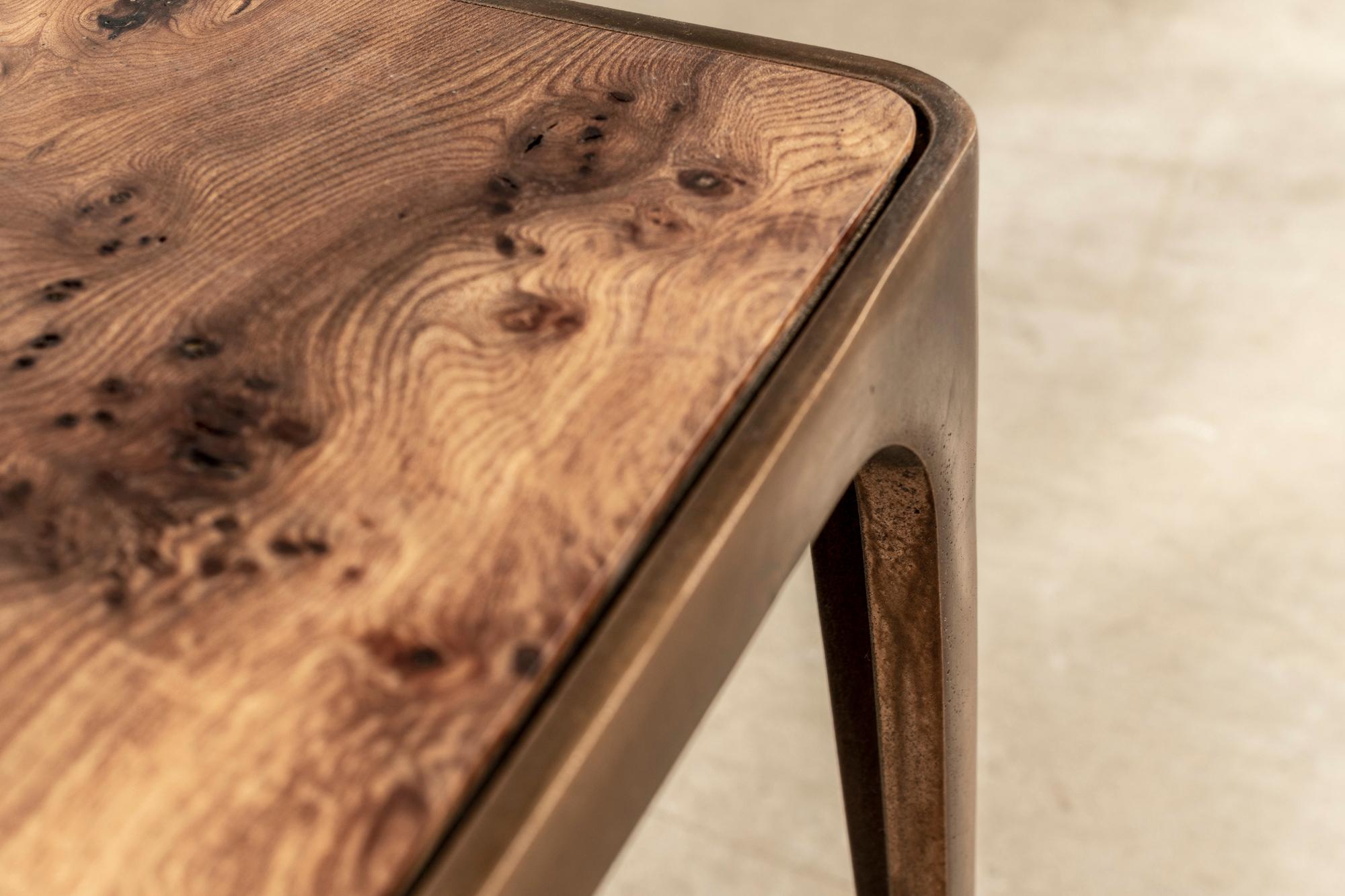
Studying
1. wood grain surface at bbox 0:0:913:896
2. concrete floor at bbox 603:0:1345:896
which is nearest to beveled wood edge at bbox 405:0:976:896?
wood grain surface at bbox 0:0:913:896

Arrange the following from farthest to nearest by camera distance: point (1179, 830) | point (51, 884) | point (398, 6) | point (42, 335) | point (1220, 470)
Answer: point (1220, 470) → point (1179, 830) → point (398, 6) → point (42, 335) → point (51, 884)

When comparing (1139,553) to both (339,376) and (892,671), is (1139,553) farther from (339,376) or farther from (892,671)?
(339,376)

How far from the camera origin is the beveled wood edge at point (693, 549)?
0.27 meters

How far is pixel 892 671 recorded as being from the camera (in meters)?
0.58

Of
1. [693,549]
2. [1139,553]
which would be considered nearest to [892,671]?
[693,549]

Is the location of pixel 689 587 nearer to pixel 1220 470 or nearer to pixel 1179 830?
pixel 1179 830

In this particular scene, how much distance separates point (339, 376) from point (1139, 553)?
0.78 metres

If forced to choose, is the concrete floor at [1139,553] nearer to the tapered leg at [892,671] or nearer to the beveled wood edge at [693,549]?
the tapered leg at [892,671]

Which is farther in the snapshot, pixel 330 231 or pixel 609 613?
Answer: pixel 330 231

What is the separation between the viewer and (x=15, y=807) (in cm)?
27

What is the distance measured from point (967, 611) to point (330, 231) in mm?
333

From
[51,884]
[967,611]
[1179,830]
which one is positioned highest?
[51,884]

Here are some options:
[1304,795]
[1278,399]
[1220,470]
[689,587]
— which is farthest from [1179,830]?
[689,587]

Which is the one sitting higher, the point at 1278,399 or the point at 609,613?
the point at 609,613
